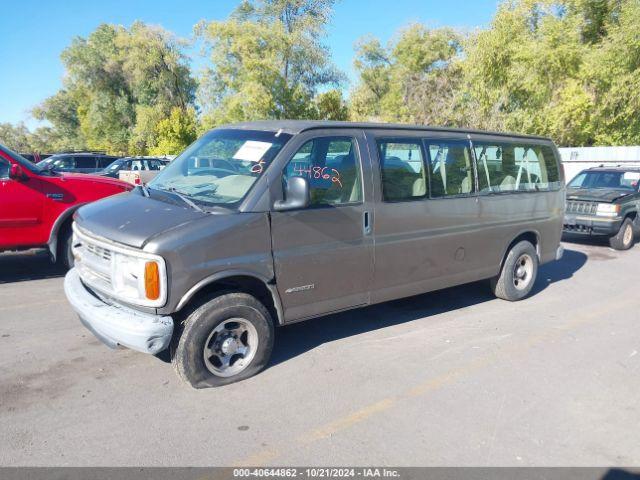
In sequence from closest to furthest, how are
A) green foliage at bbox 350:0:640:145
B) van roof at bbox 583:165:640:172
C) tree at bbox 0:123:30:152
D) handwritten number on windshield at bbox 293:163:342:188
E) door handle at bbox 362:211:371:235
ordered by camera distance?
handwritten number on windshield at bbox 293:163:342:188 → door handle at bbox 362:211:371:235 → van roof at bbox 583:165:640:172 → green foliage at bbox 350:0:640:145 → tree at bbox 0:123:30:152

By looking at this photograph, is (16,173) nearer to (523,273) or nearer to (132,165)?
(523,273)

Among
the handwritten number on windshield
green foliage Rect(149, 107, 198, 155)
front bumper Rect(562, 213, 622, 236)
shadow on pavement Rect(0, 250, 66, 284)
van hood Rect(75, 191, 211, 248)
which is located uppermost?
green foliage Rect(149, 107, 198, 155)

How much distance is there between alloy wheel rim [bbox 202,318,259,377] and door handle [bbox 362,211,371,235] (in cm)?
136

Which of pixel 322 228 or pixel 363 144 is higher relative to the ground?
pixel 363 144

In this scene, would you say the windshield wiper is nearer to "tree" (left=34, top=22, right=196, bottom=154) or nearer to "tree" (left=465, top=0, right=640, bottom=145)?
"tree" (left=465, top=0, right=640, bottom=145)

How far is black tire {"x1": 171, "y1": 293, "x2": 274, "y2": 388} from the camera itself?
3.80 metres

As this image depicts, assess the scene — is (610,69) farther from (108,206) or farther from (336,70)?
(108,206)

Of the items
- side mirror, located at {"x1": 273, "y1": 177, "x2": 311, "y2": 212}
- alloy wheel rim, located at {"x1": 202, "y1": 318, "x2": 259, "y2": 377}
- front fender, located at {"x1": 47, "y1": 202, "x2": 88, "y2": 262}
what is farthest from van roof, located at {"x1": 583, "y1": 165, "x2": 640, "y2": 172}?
front fender, located at {"x1": 47, "y1": 202, "x2": 88, "y2": 262}

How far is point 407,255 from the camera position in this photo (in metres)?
5.05

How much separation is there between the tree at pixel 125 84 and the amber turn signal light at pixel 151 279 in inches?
1657

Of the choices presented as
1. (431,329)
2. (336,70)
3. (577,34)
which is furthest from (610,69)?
(431,329)

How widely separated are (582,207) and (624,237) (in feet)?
3.48

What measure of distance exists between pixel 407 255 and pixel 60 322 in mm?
3713

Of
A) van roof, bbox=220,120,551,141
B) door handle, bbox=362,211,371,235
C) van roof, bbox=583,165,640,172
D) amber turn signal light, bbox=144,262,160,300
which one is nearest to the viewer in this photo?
amber turn signal light, bbox=144,262,160,300
